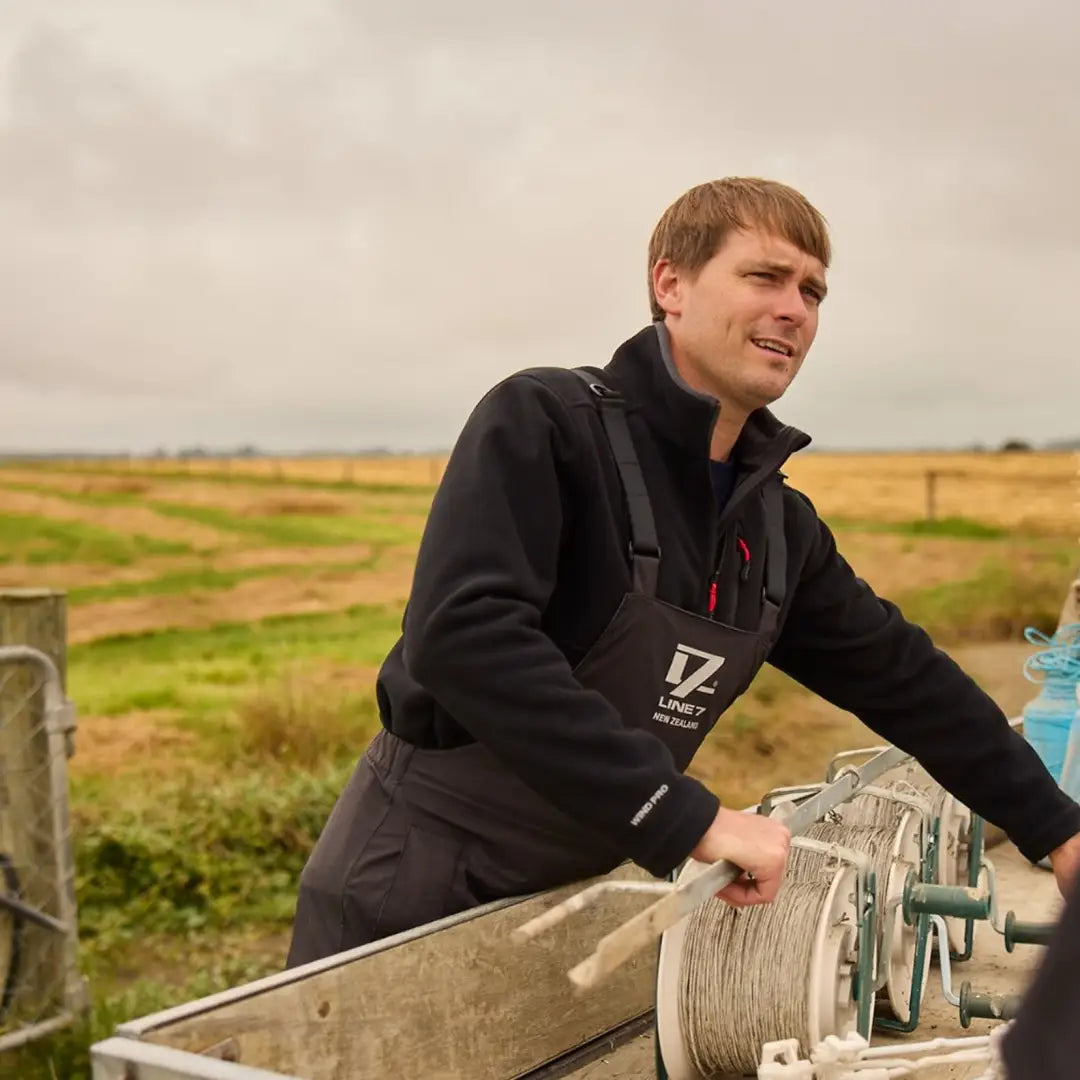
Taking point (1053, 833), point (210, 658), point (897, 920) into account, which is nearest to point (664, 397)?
point (897, 920)

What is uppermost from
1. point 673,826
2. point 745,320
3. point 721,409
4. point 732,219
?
point 732,219

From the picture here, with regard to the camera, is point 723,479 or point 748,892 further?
point 723,479

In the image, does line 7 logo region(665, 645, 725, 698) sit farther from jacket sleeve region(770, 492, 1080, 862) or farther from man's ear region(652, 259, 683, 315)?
man's ear region(652, 259, 683, 315)

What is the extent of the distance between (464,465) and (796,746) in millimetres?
9901

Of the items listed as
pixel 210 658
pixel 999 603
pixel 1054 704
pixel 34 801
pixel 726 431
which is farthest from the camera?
pixel 999 603

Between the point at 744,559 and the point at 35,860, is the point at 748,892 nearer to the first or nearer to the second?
the point at 744,559

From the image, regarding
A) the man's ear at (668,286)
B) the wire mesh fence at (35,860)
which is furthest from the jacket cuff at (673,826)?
the wire mesh fence at (35,860)

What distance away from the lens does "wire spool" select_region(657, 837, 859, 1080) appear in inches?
81.3

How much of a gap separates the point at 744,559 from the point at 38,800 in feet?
9.90

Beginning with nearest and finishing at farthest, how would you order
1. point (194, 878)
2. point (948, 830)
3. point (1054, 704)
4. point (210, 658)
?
point (948, 830)
point (1054, 704)
point (194, 878)
point (210, 658)

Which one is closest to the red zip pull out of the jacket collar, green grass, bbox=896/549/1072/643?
the jacket collar

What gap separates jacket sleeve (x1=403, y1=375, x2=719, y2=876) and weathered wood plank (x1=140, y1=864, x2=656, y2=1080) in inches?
13.7

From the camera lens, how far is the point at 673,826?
1.76 m

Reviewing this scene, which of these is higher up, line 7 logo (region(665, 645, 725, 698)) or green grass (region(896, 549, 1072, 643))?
line 7 logo (region(665, 645, 725, 698))
